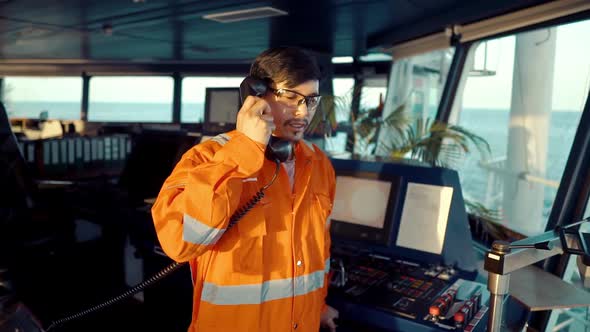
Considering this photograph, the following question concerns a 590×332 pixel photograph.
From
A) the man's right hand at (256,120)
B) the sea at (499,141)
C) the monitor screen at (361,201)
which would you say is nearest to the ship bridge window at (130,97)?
the sea at (499,141)

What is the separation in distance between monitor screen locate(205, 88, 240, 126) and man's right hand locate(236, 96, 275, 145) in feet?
6.01

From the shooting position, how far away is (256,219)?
1199 millimetres

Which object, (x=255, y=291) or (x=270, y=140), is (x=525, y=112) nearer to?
(x=270, y=140)

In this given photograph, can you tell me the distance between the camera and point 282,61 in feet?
3.96

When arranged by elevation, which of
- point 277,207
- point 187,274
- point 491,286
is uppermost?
point 277,207

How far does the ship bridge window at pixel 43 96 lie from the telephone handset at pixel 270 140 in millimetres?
Answer: 9513

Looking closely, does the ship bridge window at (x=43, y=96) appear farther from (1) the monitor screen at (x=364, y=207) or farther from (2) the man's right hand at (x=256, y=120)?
(2) the man's right hand at (x=256, y=120)

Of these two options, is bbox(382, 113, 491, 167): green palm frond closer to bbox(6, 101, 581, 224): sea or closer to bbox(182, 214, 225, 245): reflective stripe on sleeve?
bbox(6, 101, 581, 224): sea

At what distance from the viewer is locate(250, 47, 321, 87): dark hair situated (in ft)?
3.92

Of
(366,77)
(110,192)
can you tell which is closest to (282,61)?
(110,192)

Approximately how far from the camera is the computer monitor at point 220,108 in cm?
295

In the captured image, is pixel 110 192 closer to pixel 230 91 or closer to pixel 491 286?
pixel 230 91

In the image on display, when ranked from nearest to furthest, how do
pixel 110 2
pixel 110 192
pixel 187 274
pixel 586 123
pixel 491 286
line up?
pixel 491 286 → pixel 187 274 → pixel 586 123 → pixel 110 192 → pixel 110 2

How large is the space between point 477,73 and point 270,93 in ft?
10.5
